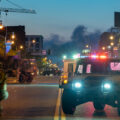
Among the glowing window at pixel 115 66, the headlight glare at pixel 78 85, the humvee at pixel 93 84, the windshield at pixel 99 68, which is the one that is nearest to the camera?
the humvee at pixel 93 84

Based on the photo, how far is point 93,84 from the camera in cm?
1032

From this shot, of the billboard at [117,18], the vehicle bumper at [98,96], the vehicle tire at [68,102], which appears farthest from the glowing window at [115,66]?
the billboard at [117,18]

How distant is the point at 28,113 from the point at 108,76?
3221 millimetres

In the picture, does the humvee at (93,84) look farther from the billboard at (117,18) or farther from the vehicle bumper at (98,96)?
the billboard at (117,18)

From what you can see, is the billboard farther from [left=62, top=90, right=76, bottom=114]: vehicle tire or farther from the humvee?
[left=62, top=90, right=76, bottom=114]: vehicle tire

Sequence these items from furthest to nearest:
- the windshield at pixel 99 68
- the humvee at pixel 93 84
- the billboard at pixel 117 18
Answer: the billboard at pixel 117 18 → the windshield at pixel 99 68 → the humvee at pixel 93 84

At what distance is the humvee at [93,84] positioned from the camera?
10117mm

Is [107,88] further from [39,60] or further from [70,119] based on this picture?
[39,60]

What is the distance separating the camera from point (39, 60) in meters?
114

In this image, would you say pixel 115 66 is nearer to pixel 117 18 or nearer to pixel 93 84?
pixel 93 84

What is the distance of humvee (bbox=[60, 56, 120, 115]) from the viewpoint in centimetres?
1012

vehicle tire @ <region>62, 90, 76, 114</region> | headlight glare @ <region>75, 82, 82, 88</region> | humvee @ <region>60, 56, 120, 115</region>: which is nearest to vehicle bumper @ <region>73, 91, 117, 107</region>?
humvee @ <region>60, 56, 120, 115</region>

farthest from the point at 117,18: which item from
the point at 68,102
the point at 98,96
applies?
the point at 98,96

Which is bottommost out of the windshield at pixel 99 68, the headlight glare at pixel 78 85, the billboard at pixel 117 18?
the headlight glare at pixel 78 85
